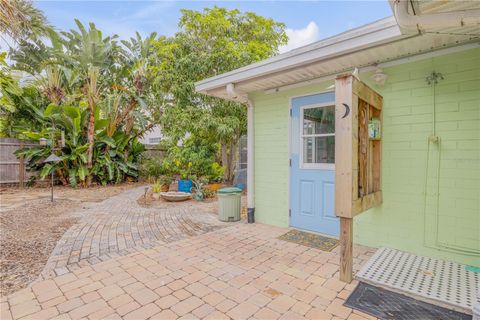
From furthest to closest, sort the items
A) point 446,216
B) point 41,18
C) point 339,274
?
1. point 41,18
2. point 446,216
3. point 339,274

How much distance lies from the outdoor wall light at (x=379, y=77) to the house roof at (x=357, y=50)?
144mm

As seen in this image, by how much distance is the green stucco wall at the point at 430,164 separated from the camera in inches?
110

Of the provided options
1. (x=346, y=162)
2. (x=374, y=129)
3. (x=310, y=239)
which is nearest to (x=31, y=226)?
(x=310, y=239)

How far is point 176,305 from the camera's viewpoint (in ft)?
7.20

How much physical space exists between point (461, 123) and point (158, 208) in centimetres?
590

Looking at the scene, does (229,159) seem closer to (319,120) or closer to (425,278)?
(319,120)

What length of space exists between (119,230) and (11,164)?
8083 millimetres

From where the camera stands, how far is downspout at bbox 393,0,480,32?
6.77 ft

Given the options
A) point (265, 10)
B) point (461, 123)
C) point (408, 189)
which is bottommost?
point (408, 189)

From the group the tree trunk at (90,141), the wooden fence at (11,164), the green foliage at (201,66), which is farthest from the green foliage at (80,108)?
the green foliage at (201,66)

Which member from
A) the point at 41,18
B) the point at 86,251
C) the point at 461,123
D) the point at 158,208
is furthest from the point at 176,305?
the point at 41,18

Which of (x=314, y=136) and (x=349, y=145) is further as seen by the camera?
(x=314, y=136)

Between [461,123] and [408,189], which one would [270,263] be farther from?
[461,123]

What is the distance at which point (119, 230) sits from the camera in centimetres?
430
